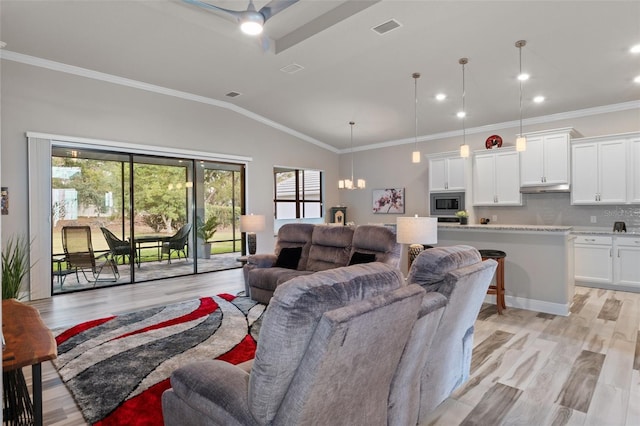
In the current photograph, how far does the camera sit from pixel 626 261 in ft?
17.5

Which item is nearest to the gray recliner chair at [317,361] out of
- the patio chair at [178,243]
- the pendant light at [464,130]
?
the pendant light at [464,130]

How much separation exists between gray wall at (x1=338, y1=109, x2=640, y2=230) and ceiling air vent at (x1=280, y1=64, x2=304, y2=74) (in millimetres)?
3831

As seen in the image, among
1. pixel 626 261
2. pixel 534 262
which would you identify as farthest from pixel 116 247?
pixel 626 261

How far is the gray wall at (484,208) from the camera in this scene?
5.85 meters

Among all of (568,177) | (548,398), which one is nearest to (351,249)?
(548,398)

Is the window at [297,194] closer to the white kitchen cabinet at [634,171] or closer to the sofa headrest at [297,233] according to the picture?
the sofa headrest at [297,233]

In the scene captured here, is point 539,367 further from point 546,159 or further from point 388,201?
point 388,201

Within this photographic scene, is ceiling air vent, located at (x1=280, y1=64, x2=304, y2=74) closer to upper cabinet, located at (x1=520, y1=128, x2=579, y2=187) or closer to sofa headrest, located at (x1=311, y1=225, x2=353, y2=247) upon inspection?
sofa headrest, located at (x1=311, y1=225, x2=353, y2=247)

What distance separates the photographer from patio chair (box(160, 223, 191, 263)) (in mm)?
6586

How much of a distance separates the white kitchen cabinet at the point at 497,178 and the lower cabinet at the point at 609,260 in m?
1.22

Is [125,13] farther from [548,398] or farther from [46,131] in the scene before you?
[548,398]

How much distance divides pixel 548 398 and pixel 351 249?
2.47 meters

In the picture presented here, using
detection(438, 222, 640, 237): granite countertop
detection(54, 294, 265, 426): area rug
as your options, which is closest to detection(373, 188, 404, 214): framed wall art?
detection(438, 222, 640, 237): granite countertop

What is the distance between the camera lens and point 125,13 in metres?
4.04
